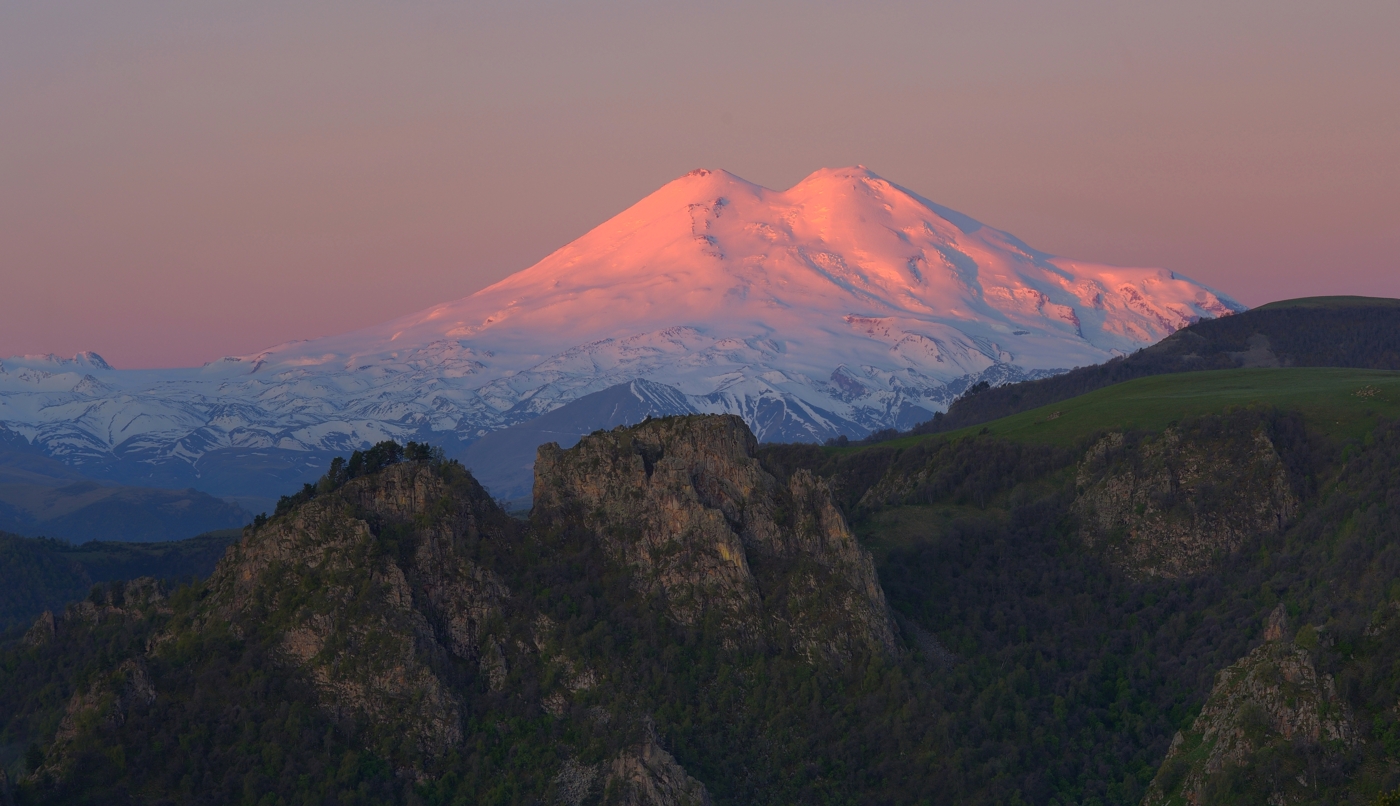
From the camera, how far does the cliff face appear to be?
111 meters

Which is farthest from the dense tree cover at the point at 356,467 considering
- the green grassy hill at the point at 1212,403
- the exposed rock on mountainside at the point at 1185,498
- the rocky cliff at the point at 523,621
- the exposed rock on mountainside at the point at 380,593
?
the green grassy hill at the point at 1212,403

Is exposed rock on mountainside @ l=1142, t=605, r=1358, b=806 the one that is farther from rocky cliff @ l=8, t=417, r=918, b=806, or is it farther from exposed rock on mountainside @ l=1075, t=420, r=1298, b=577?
exposed rock on mountainside @ l=1075, t=420, r=1298, b=577

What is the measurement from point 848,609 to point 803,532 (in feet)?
25.3

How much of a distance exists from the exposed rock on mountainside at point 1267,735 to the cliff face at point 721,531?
25114mm

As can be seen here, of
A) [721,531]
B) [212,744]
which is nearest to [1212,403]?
[721,531]

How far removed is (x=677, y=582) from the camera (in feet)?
371

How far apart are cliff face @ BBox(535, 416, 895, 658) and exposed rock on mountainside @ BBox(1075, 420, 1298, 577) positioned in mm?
36353

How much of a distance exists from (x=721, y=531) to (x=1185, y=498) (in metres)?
51.9

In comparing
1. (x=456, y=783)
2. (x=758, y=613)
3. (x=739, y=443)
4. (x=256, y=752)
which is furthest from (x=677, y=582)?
(x=256, y=752)

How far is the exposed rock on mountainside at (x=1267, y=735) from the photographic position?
85.5m

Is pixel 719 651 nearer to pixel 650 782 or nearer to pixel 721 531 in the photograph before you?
pixel 721 531

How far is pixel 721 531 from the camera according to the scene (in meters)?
114

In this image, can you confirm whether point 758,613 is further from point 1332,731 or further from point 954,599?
point 1332,731

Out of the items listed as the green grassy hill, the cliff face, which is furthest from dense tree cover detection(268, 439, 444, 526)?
the green grassy hill
